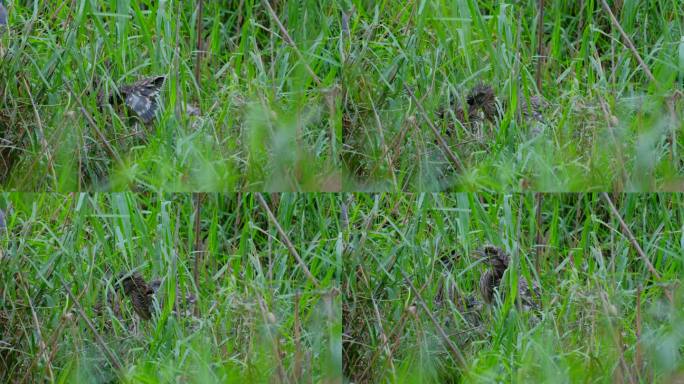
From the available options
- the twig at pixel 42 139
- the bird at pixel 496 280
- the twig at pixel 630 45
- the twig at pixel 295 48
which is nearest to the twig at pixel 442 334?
the bird at pixel 496 280

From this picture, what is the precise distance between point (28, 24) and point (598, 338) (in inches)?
62.3

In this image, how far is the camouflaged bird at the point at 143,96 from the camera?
7.15ft

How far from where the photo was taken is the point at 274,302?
221 cm

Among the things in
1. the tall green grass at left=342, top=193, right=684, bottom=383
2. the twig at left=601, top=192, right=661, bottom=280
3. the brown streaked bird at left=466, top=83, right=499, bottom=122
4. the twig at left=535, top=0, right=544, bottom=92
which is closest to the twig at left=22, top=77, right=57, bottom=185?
the tall green grass at left=342, top=193, right=684, bottom=383

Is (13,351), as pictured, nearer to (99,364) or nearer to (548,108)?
(99,364)

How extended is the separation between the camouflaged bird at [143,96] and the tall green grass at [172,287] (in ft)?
0.66

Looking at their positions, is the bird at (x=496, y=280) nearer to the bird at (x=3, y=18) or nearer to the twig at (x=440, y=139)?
the twig at (x=440, y=139)

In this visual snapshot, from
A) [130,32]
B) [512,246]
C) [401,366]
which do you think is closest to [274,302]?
[401,366]

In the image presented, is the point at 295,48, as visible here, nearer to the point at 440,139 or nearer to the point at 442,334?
the point at 440,139

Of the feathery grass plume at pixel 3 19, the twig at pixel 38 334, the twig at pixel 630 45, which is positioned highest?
the twig at pixel 630 45

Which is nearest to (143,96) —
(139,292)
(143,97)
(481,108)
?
(143,97)

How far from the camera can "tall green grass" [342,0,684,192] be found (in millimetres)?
2184

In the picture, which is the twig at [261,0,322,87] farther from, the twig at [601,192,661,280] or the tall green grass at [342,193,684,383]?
the twig at [601,192,661,280]

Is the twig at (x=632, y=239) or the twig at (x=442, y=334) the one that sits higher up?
the twig at (x=632, y=239)
